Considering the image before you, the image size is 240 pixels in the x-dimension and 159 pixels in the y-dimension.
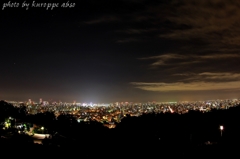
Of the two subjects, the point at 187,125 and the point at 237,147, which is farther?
the point at 187,125

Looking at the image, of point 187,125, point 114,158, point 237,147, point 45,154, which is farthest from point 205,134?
point 45,154

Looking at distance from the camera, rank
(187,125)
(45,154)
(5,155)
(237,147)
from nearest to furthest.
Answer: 1. (5,155)
2. (45,154)
3. (237,147)
4. (187,125)

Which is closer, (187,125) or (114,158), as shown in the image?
(114,158)

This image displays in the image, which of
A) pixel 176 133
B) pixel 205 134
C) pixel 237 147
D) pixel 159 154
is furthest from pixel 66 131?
pixel 237 147

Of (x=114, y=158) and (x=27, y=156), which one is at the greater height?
(x=27, y=156)

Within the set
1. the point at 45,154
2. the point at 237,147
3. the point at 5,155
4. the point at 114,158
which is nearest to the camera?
the point at 5,155

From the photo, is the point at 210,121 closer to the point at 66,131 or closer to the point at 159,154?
the point at 66,131

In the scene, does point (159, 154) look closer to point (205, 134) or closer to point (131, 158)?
point (131, 158)

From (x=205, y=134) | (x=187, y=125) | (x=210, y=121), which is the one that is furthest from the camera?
(x=210, y=121)

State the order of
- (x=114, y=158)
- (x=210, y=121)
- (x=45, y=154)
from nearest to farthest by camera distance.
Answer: (x=45, y=154) < (x=114, y=158) < (x=210, y=121)
